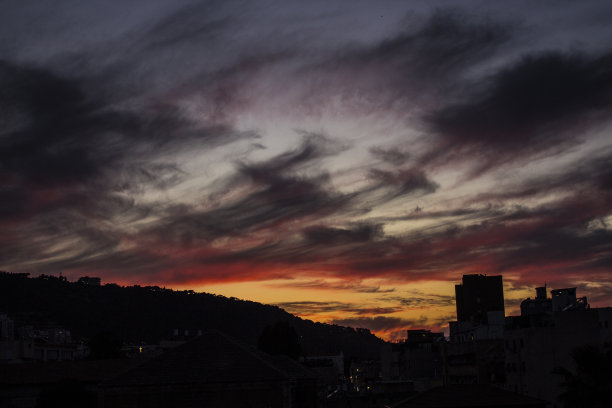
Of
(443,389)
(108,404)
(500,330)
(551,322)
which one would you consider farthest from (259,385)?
(500,330)

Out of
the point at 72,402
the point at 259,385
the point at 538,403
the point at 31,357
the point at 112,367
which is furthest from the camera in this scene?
the point at 31,357

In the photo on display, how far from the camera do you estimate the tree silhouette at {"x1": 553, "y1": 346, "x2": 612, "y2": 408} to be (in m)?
42.5

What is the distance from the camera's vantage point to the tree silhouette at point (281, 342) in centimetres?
13125

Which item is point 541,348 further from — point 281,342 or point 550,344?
point 281,342

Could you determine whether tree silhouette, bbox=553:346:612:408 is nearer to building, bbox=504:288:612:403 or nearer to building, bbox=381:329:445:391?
building, bbox=504:288:612:403

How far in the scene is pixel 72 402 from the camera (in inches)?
3002

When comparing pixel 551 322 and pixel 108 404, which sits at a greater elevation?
pixel 551 322

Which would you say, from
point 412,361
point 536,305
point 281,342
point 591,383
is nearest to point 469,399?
point 591,383

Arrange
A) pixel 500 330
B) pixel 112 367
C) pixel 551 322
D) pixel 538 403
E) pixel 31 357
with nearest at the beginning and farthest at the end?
pixel 538 403
pixel 551 322
pixel 112 367
pixel 500 330
pixel 31 357

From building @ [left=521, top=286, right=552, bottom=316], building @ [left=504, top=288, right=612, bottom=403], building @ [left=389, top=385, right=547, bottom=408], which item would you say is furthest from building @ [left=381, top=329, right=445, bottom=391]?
building @ [left=389, top=385, right=547, bottom=408]

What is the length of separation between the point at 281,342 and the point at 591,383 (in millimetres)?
93036

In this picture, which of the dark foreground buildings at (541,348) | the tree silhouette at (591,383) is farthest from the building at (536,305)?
the tree silhouette at (591,383)

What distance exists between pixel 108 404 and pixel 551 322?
5001 centimetres

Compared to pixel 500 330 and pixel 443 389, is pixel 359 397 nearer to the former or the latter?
pixel 500 330
